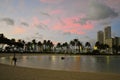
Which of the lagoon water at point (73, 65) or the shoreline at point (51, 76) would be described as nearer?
the shoreline at point (51, 76)

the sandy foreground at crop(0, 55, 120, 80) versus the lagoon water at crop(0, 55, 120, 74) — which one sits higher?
the sandy foreground at crop(0, 55, 120, 80)

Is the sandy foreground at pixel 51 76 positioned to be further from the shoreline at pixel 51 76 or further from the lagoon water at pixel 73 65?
the lagoon water at pixel 73 65

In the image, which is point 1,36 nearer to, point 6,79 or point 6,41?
point 6,41

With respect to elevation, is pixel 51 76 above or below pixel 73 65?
above

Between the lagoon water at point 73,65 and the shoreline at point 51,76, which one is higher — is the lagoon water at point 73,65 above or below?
below

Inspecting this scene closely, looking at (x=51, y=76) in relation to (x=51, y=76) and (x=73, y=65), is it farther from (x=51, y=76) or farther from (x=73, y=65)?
(x=73, y=65)

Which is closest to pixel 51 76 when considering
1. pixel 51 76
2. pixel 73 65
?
pixel 51 76

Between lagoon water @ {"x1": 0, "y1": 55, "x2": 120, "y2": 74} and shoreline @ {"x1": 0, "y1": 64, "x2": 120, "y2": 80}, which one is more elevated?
shoreline @ {"x1": 0, "y1": 64, "x2": 120, "y2": 80}

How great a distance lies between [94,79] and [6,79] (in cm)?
841

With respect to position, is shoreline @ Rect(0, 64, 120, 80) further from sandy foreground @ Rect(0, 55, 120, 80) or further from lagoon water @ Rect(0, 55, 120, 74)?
lagoon water @ Rect(0, 55, 120, 74)

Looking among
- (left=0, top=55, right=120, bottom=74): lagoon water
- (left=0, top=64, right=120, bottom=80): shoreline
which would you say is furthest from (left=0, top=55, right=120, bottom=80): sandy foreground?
(left=0, top=55, right=120, bottom=74): lagoon water

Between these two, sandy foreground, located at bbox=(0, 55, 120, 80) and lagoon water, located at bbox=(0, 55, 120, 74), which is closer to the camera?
sandy foreground, located at bbox=(0, 55, 120, 80)

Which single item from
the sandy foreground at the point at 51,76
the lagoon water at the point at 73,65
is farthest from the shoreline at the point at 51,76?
the lagoon water at the point at 73,65

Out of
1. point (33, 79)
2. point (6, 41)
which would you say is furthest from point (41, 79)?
point (6, 41)
